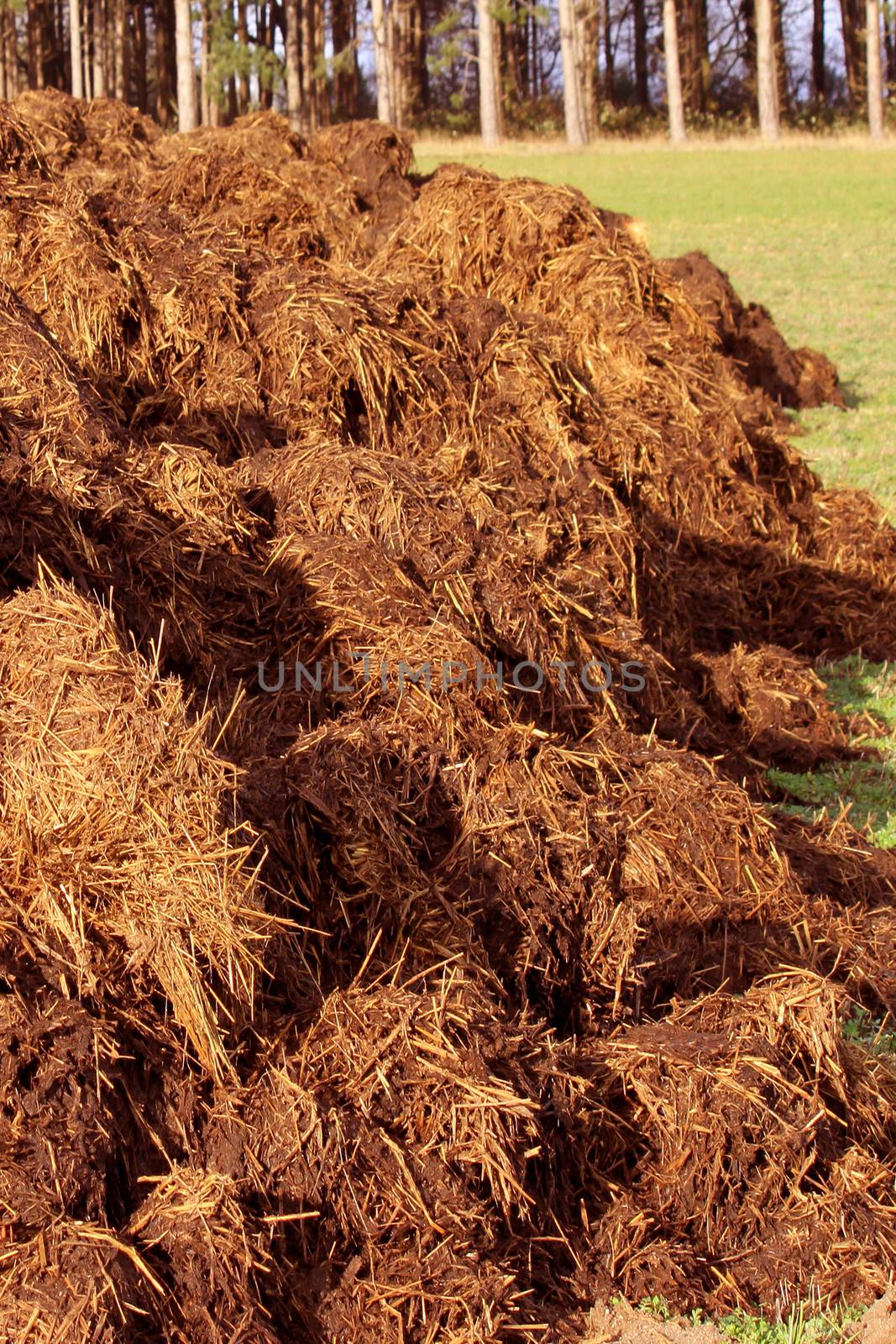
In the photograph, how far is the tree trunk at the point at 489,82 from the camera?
34188 millimetres

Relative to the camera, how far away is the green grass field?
6.23m

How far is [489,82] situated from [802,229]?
1395 centimetres

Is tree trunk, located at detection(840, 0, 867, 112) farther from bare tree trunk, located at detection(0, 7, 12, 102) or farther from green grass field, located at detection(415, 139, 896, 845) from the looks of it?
bare tree trunk, located at detection(0, 7, 12, 102)

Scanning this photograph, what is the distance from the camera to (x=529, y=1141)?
2850 mm

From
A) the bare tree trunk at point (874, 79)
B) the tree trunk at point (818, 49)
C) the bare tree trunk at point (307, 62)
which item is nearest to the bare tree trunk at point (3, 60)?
the bare tree trunk at point (307, 62)

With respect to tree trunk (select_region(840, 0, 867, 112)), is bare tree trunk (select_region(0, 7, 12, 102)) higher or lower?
lower

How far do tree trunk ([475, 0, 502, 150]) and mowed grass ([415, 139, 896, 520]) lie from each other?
638mm

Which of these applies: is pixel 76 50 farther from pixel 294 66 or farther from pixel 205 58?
pixel 294 66

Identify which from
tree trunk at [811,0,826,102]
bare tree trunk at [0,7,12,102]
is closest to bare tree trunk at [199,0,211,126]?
bare tree trunk at [0,7,12,102]

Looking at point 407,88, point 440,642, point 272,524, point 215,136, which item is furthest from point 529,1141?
point 407,88

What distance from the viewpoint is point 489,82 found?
34.6 metres

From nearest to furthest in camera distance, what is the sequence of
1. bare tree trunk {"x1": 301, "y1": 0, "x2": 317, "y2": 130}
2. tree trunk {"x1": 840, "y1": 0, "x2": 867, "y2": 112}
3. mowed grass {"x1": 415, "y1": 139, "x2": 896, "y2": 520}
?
mowed grass {"x1": 415, "y1": 139, "x2": 896, "y2": 520}
bare tree trunk {"x1": 301, "y1": 0, "x2": 317, "y2": 130}
tree trunk {"x1": 840, "y1": 0, "x2": 867, "y2": 112}

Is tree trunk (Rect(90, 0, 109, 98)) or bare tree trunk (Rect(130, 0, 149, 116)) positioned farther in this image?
bare tree trunk (Rect(130, 0, 149, 116))

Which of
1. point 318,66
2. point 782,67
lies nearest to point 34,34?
Answer: point 318,66
